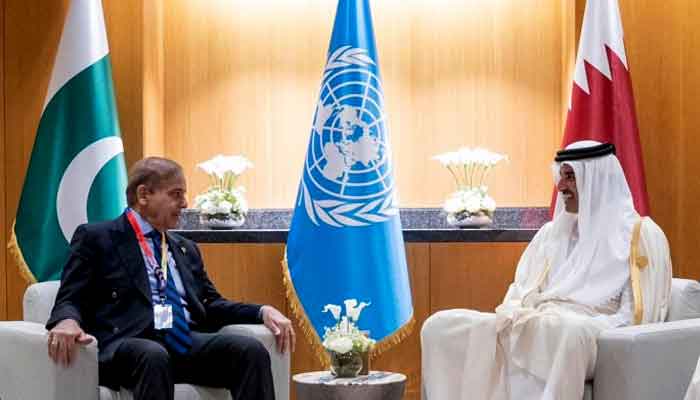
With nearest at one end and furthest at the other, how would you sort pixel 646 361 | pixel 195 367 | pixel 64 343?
pixel 64 343, pixel 646 361, pixel 195 367

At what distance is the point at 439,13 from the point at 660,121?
155 centimetres

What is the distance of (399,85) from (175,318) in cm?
315

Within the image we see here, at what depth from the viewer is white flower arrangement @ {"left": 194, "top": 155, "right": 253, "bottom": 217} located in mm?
7039

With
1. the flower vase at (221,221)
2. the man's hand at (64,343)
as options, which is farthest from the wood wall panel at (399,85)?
the man's hand at (64,343)

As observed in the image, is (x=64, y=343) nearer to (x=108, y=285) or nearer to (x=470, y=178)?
(x=108, y=285)

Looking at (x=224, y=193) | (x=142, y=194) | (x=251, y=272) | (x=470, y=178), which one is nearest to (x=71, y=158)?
(x=224, y=193)

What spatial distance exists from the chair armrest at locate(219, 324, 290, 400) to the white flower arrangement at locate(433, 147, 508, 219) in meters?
2.31

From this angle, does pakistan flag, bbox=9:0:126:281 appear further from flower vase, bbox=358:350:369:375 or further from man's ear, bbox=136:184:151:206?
flower vase, bbox=358:350:369:375

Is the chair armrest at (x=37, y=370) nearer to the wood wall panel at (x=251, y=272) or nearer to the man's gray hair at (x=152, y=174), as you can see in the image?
the man's gray hair at (x=152, y=174)

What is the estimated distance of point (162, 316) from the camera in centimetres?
474

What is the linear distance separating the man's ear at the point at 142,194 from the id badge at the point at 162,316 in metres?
0.42

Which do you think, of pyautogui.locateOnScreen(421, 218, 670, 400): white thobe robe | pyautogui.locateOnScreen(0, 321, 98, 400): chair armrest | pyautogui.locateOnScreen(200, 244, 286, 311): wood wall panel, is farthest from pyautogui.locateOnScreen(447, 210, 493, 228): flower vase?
pyautogui.locateOnScreen(0, 321, 98, 400): chair armrest

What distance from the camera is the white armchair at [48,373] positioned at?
4355mm

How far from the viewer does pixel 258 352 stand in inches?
180
